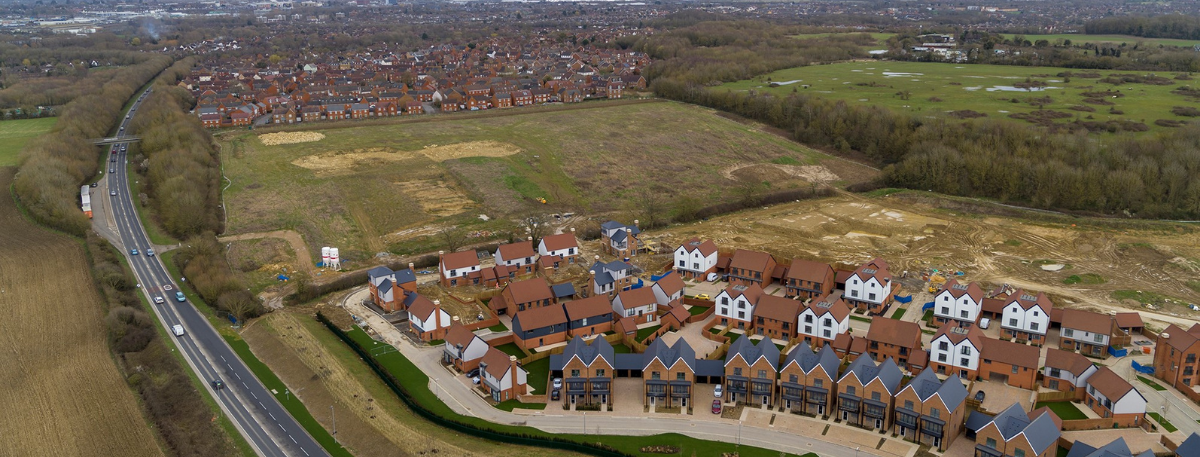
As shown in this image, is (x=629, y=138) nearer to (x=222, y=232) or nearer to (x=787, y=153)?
(x=787, y=153)

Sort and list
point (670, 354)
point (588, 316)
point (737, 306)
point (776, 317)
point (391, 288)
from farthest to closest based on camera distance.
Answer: point (391, 288) < point (737, 306) < point (588, 316) < point (776, 317) < point (670, 354)

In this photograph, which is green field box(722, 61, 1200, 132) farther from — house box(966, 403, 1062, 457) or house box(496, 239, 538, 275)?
house box(966, 403, 1062, 457)

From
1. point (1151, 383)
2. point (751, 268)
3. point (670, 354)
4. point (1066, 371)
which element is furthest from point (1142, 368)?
point (670, 354)

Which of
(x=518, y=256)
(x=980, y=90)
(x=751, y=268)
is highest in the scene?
(x=980, y=90)

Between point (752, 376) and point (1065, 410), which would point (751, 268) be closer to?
point (752, 376)

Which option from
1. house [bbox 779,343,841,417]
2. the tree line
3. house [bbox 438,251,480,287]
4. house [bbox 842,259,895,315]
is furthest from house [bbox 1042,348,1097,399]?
the tree line

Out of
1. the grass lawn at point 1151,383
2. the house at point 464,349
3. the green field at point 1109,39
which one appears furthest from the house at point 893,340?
the green field at point 1109,39
